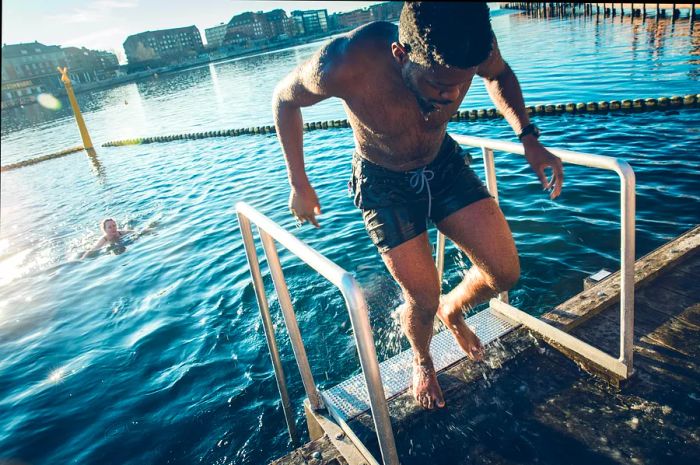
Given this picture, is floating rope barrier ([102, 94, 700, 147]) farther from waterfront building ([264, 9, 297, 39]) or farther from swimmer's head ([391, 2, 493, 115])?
waterfront building ([264, 9, 297, 39])

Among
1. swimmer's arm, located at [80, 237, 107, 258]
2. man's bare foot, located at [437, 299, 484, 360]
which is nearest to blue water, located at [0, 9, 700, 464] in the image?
swimmer's arm, located at [80, 237, 107, 258]

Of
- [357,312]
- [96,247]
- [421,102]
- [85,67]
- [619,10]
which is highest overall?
[85,67]

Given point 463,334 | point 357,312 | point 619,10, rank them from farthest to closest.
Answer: point 619,10, point 463,334, point 357,312

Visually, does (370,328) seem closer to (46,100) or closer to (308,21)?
(46,100)

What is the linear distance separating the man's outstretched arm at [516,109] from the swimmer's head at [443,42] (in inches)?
28.3

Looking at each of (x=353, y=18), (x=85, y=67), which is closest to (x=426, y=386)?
(x=85, y=67)

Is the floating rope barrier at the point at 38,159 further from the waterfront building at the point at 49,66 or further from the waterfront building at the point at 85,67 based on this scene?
the waterfront building at the point at 85,67

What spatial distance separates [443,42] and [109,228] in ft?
28.4

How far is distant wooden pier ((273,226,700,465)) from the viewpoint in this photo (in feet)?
7.86

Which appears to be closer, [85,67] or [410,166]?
[410,166]

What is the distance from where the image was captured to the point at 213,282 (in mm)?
6816

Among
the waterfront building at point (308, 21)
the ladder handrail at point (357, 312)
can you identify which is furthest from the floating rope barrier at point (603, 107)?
the waterfront building at point (308, 21)

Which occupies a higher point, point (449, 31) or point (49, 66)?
point (49, 66)

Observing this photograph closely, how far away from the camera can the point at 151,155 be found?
1766cm
